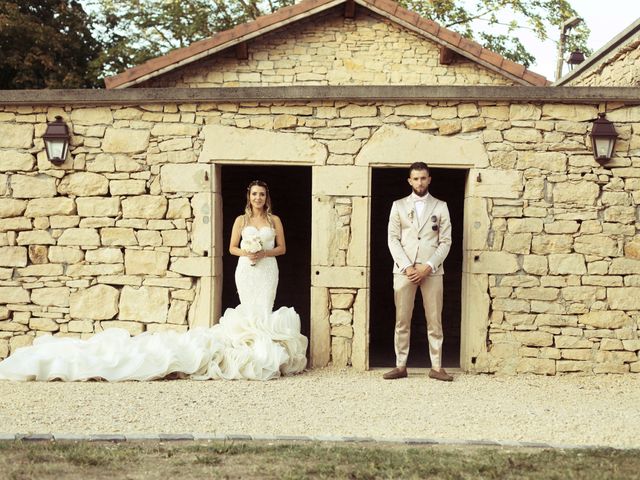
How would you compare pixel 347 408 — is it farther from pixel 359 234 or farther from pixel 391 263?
pixel 391 263

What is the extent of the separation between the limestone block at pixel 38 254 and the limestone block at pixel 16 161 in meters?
0.80

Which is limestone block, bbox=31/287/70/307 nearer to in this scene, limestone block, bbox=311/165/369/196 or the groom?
limestone block, bbox=311/165/369/196

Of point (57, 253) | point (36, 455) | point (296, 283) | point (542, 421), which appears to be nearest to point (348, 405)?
point (542, 421)

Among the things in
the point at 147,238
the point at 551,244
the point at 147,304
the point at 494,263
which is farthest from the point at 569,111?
the point at 147,304

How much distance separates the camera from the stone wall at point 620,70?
1024cm

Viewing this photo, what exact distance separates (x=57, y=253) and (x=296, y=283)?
453cm

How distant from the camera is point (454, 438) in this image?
5.52 metres

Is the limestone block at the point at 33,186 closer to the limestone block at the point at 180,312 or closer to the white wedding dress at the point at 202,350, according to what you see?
the white wedding dress at the point at 202,350

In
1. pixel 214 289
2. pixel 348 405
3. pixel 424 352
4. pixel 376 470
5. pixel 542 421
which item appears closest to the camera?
pixel 376 470

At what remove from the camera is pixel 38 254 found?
8469 mm

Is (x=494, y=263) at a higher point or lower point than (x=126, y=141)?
lower

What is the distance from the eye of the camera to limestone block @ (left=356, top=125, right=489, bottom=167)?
827cm

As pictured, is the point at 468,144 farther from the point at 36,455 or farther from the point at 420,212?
the point at 36,455

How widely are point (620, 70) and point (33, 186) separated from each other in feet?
24.4
